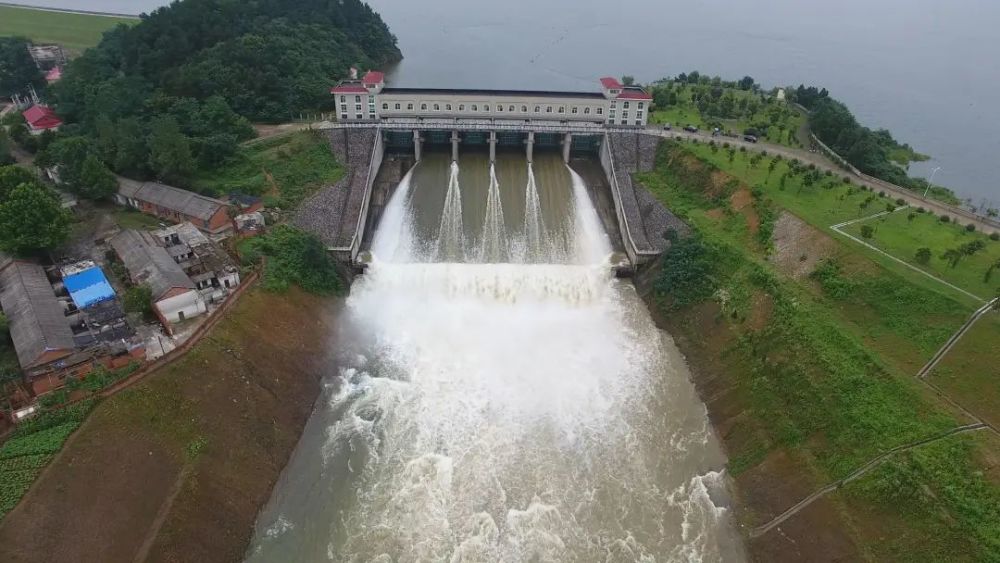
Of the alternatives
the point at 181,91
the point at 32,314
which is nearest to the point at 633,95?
the point at 181,91

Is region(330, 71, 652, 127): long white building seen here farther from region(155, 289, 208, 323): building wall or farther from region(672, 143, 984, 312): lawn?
region(155, 289, 208, 323): building wall

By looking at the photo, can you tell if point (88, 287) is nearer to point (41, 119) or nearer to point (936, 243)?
point (41, 119)

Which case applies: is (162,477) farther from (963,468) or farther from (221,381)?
(963,468)

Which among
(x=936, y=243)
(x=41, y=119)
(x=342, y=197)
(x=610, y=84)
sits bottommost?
(x=342, y=197)

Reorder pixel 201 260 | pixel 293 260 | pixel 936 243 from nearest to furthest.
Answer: pixel 201 260 → pixel 936 243 → pixel 293 260

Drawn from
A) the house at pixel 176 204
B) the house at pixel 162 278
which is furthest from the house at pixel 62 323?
the house at pixel 176 204

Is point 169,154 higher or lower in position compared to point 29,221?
higher

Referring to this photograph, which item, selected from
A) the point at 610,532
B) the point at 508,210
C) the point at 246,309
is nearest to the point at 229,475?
the point at 246,309

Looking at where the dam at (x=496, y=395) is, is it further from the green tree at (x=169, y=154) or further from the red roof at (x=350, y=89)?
the green tree at (x=169, y=154)
